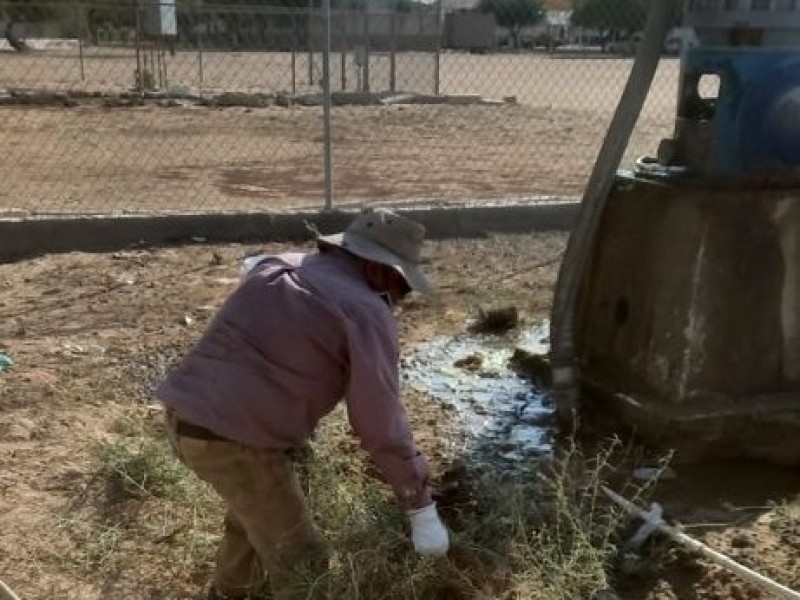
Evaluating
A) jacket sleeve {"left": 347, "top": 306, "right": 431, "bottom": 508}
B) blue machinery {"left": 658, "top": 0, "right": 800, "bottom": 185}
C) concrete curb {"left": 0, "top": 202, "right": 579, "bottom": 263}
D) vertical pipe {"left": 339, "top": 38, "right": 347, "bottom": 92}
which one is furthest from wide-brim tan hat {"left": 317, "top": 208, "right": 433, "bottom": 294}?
vertical pipe {"left": 339, "top": 38, "right": 347, "bottom": 92}

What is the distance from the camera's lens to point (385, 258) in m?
2.71

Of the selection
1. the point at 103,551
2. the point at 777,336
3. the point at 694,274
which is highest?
the point at 694,274

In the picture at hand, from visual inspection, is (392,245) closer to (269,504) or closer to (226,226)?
(269,504)

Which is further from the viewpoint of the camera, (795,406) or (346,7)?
(346,7)

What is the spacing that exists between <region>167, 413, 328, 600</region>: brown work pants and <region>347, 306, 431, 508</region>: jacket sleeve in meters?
0.34

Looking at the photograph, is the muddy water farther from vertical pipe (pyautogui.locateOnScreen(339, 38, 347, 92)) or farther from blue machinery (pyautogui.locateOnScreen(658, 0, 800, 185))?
vertical pipe (pyautogui.locateOnScreen(339, 38, 347, 92))

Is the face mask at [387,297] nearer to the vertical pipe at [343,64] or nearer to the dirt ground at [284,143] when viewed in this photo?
the dirt ground at [284,143]

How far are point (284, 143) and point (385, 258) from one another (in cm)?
1149

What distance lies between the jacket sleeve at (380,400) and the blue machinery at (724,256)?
5.39ft

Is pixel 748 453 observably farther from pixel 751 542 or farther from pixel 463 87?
pixel 463 87

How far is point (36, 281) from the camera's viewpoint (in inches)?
259

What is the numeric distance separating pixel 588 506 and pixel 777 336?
1.09 m

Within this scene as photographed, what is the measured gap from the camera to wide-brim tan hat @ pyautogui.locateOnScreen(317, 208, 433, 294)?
2.71 m

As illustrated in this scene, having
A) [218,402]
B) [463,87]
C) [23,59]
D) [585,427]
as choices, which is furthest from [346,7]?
[218,402]
